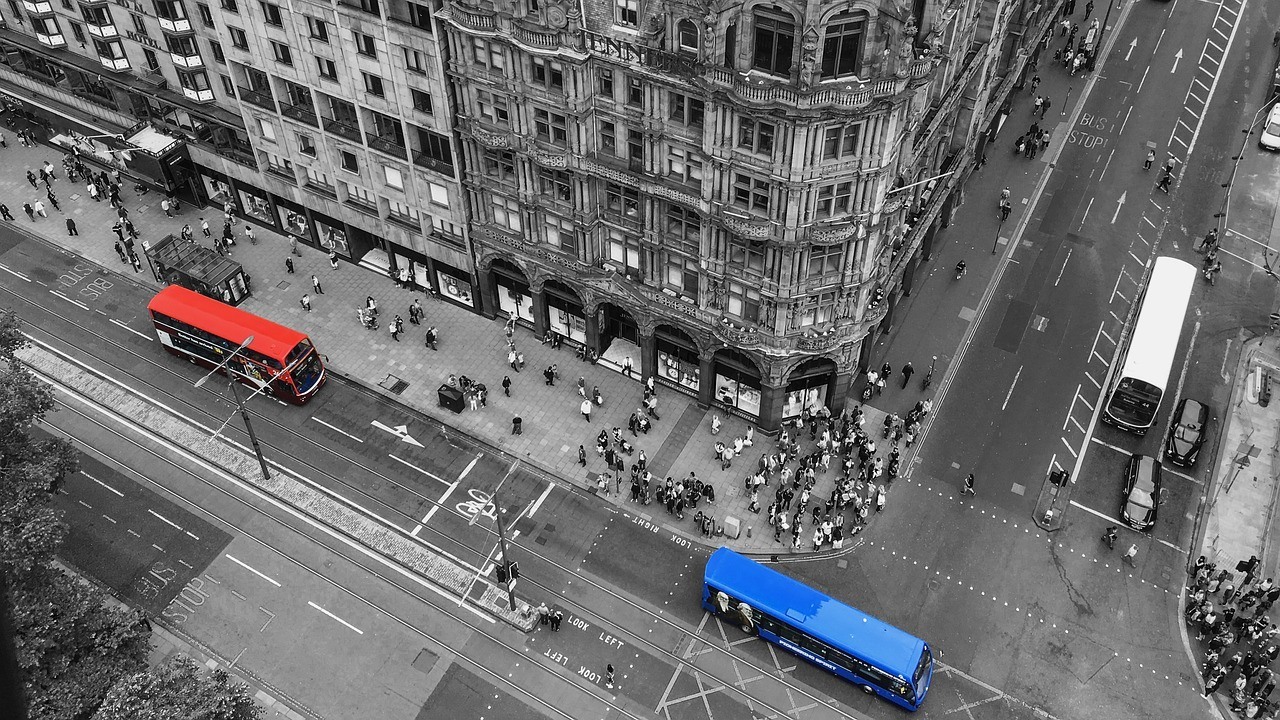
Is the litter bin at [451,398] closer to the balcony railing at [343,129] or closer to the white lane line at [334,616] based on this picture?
the white lane line at [334,616]

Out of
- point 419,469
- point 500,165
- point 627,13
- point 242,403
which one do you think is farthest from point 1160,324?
point 242,403

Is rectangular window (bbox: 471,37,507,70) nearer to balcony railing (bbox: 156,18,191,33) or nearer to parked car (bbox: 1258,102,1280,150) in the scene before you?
balcony railing (bbox: 156,18,191,33)

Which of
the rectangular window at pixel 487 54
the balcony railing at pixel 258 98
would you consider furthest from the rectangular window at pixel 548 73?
the balcony railing at pixel 258 98

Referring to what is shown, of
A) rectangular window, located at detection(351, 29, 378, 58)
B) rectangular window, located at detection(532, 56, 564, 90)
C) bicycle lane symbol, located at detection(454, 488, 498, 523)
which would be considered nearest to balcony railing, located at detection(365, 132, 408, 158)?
rectangular window, located at detection(351, 29, 378, 58)

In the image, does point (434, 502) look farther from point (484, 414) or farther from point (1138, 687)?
point (1138, 687)

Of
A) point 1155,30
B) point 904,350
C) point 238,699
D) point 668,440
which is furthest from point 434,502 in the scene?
point 1155,30

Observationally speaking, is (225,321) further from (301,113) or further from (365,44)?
(365,44)
